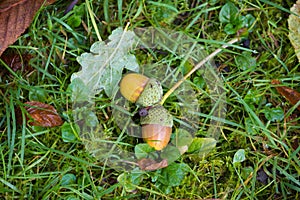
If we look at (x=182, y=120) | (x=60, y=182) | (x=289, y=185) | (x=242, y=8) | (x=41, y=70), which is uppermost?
(x=242, y=8)

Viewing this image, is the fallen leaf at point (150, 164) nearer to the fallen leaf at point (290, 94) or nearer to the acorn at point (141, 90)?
the acorn at point (141, 90)

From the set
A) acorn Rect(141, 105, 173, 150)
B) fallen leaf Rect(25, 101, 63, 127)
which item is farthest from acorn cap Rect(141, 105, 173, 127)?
fallen leaf Rect(25, 101, 63, 127)

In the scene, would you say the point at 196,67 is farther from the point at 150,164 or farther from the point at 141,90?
the point at 150,164

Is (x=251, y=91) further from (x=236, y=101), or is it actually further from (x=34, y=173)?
(x=34, y=173)

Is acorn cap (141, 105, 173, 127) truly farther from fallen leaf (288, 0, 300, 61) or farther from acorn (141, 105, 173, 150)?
fallen leaf (288, 0, 300, 61)

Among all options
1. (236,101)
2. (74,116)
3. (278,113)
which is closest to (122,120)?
(74,116)

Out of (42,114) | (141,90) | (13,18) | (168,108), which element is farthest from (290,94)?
(13,18)

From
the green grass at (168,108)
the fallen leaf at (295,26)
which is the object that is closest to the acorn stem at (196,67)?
the green grass at (168,108)

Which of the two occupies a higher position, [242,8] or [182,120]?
[242,8]
